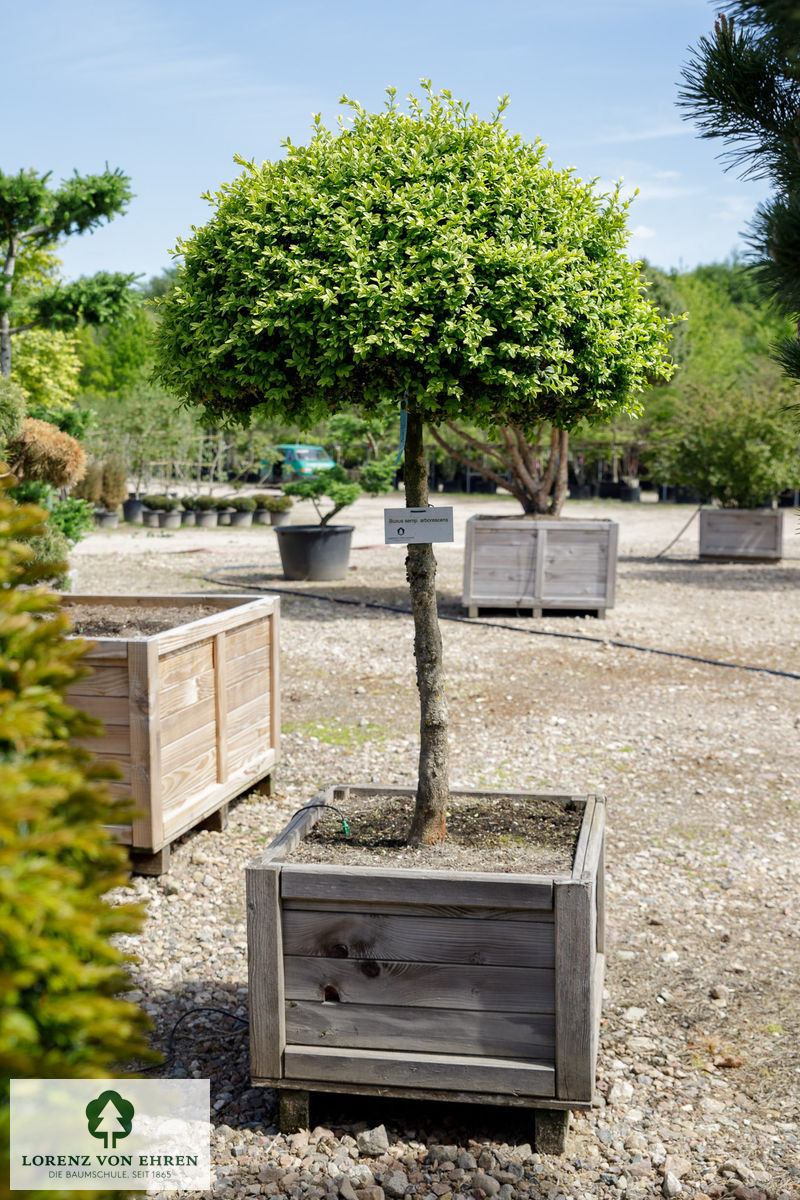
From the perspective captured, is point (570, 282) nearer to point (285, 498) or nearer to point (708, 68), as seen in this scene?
point (708, 68)

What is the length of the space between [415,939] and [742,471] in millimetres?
15263

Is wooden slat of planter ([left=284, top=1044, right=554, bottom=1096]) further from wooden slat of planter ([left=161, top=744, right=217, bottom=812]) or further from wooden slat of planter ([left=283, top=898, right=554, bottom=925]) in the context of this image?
wooden slat of planter ([left=161, top=744, right=217, bottom=812])

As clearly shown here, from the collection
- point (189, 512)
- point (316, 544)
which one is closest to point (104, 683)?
point (316, 544)

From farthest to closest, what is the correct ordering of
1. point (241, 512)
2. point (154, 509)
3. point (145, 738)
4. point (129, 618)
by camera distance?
point (154, 509)
point (241, 512)
point (129, 618)
point (145, 738)

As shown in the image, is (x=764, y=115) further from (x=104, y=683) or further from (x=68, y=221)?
(x=68, y=221)

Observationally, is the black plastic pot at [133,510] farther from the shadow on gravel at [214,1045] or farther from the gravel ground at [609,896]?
the shadow on gravel at [214,1045]

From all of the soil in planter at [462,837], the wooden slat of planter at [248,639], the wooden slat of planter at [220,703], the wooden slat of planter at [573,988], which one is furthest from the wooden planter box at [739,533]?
the wooden slat of planter at [573,988]

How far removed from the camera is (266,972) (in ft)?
8.97

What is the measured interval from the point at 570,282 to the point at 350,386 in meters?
0.70

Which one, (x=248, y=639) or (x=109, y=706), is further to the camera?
(x=248, y=639)

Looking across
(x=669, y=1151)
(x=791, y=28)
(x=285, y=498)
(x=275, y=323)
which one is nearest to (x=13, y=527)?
(x=791, y=28)

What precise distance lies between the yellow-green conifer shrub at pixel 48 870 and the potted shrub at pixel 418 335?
1.66 metres

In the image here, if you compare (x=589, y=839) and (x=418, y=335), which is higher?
(x=418, y=335)

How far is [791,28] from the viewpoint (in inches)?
66.4
